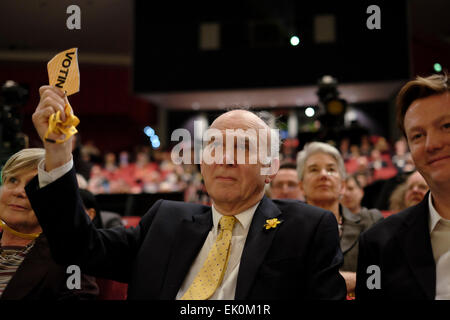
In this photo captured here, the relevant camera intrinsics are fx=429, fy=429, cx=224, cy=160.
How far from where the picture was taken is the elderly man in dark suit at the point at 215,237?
0.98m

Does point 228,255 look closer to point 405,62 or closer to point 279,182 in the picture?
point 279,182

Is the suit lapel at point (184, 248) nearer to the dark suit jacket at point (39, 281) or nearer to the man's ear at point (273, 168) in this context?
the man's ear at point (273, 168)

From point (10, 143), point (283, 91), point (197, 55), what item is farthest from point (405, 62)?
point (10, 143)

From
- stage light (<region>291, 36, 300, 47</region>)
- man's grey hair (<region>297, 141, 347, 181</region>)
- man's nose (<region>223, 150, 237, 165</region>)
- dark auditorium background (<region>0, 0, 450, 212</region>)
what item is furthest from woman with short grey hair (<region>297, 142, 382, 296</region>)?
dark auditorium background (<region>0, 0, 450, 212</region>)

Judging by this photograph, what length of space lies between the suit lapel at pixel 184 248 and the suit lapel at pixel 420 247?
1.74 feet

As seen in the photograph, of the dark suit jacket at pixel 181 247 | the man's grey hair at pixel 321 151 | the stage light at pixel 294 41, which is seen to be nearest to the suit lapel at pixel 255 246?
the dark suit jacket at pixel 181 247

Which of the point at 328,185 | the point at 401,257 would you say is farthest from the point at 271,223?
the point at 328,185

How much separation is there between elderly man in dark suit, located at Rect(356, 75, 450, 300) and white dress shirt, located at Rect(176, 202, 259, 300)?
1.08 ft

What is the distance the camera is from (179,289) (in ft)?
3.66

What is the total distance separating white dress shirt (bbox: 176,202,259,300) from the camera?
1.08 m

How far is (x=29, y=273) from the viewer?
48.3 inches

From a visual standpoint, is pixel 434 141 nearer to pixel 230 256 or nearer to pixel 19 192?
pixel 230 256
